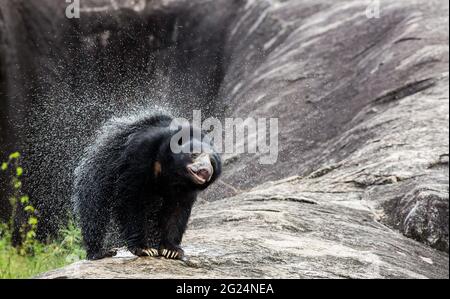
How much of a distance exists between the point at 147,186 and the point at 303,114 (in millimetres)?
6784

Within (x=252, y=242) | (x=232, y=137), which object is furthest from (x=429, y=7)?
(x=252, y=242)

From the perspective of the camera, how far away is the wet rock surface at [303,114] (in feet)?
19.0

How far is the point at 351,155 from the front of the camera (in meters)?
9.23

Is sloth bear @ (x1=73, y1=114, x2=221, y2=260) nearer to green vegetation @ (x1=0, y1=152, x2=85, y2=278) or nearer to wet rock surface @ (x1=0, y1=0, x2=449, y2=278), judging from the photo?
wet rock surface @ (x1=0, y1=0, x2=449, y2=278)

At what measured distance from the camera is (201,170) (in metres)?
5.53

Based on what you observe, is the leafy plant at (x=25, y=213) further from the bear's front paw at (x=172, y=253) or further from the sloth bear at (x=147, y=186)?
the bear's front paw at (x=172, y=253)

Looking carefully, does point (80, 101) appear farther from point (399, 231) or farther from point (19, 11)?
point (399, 231)

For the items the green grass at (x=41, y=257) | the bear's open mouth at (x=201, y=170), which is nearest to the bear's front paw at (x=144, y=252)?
the bear's open mouth at (x=201, y=170)

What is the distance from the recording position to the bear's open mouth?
5.53 m

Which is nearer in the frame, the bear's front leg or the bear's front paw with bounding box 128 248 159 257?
the bear's front paw with bounding box 128 248 159 257

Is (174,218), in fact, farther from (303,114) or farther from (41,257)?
(303,114)

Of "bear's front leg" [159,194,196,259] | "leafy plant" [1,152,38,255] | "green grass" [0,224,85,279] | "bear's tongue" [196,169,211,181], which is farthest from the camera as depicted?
"leafy plant" [1,152,38,255]

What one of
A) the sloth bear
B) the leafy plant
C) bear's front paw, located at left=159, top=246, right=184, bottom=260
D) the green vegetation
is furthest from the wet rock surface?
the green vegetation

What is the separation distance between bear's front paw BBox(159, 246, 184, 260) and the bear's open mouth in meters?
0.51
